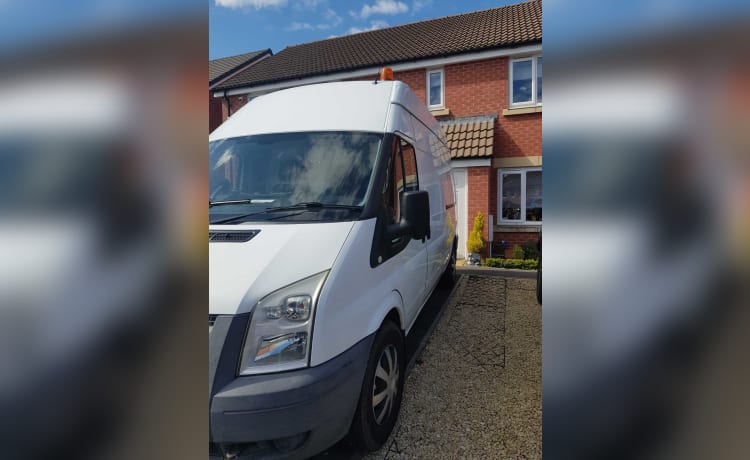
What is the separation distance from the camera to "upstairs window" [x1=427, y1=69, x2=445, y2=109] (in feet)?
34.7

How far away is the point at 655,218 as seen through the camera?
1.56ft

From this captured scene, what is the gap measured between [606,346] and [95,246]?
71 cm

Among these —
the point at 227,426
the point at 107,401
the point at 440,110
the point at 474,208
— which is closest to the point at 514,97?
the point at 440,110

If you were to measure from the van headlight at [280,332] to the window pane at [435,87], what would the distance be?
978 cm

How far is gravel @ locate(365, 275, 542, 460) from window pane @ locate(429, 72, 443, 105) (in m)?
7.17

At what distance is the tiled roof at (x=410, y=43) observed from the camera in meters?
10.2

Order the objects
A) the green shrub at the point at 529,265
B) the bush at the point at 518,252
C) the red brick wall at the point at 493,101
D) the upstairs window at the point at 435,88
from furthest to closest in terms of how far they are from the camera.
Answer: the upstairs window at the point at 435,88, the red brick wall at the point at 493,101, the bush at the point at 518,252, the green shrub at the point at 529,265

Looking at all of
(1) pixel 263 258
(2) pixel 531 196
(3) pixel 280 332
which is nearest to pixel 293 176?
(1) pixel 263 258

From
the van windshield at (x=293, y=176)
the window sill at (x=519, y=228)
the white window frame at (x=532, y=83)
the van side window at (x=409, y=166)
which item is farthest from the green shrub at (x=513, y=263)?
the van windshield at (x=293, y=176)

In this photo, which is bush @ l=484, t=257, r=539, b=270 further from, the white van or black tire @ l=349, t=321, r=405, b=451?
black tire @ l=349, t=321, r=405, b=451

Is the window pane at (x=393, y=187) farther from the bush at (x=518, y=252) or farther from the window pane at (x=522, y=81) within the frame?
the window pane at (x=522, y=81)

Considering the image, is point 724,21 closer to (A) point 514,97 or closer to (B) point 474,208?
(B) point 474,208

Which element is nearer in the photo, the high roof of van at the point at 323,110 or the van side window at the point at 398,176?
the van side window at the point at 398,176

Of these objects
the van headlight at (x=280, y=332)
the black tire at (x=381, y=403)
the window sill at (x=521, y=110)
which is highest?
the window sill at (x=521, y=110)
